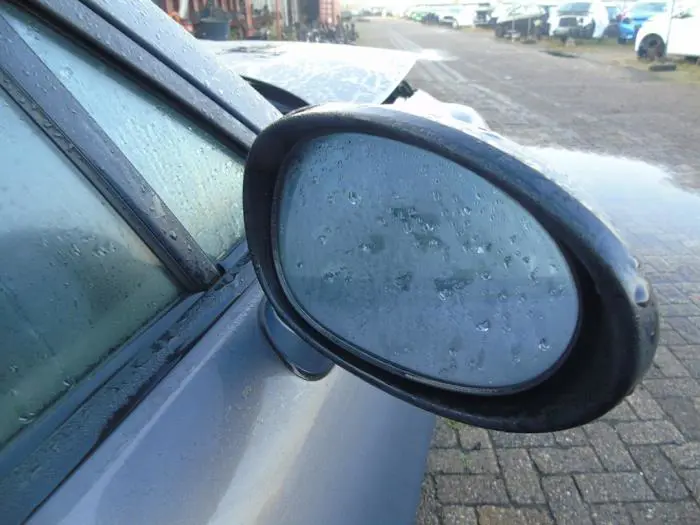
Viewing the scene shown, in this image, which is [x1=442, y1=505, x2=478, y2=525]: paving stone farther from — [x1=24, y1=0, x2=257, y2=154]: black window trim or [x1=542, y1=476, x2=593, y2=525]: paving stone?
[x1=24, y1=0, x2=257, y2=154]: black window trim

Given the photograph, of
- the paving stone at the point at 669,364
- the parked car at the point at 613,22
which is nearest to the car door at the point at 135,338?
the paving stone at the point at 669,364

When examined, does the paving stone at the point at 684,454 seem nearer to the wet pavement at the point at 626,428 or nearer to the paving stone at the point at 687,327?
the wet pavement at the point at 626,428

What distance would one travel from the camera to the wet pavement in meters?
2.55

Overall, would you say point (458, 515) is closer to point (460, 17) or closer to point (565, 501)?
point (565, 501)

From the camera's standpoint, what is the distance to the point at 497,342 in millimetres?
979

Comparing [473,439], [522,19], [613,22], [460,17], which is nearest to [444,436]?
[473,439]

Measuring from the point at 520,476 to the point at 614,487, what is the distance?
14.8 inches

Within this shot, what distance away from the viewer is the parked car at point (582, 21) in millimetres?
24984

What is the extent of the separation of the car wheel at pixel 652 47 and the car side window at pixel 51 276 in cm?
1996

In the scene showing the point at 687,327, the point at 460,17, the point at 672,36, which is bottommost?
the point at 460,17

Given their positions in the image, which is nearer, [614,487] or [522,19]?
[614,487]

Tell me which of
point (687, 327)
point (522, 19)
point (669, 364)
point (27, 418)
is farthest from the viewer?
point (522, 19)

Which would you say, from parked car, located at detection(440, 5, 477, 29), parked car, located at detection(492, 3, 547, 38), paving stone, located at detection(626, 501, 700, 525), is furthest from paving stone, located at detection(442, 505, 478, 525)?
parked car, located at detection(440, 5, 477, 29)

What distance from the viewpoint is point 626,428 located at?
3010mm
